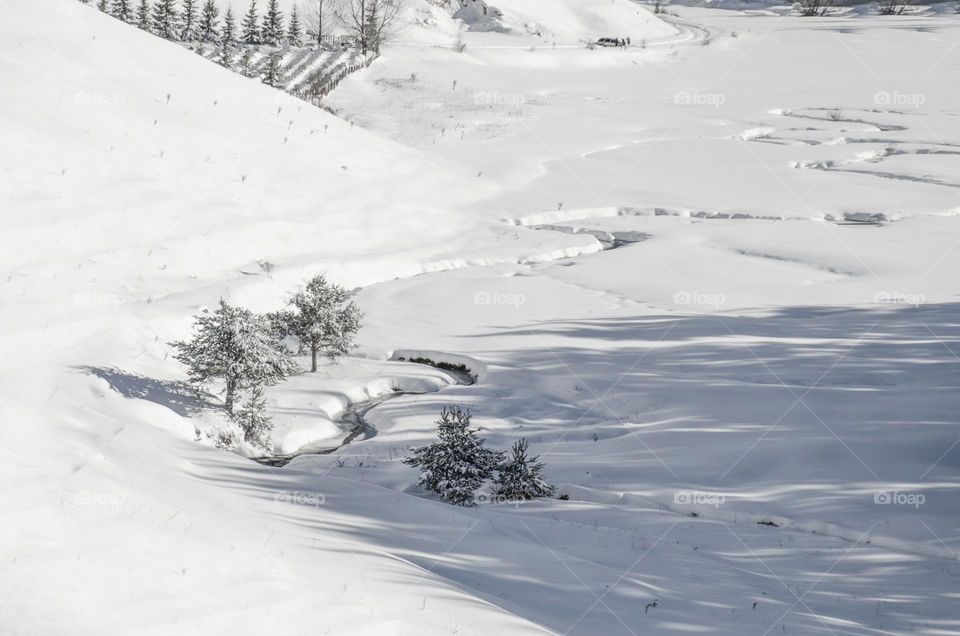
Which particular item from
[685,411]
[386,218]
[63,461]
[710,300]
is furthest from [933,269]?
[63,461]

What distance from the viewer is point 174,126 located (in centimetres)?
2628

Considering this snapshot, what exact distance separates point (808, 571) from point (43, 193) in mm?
18303

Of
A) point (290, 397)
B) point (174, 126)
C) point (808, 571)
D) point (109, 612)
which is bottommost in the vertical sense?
point (290, 397)

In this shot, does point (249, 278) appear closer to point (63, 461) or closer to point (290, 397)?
point (290, 397)
